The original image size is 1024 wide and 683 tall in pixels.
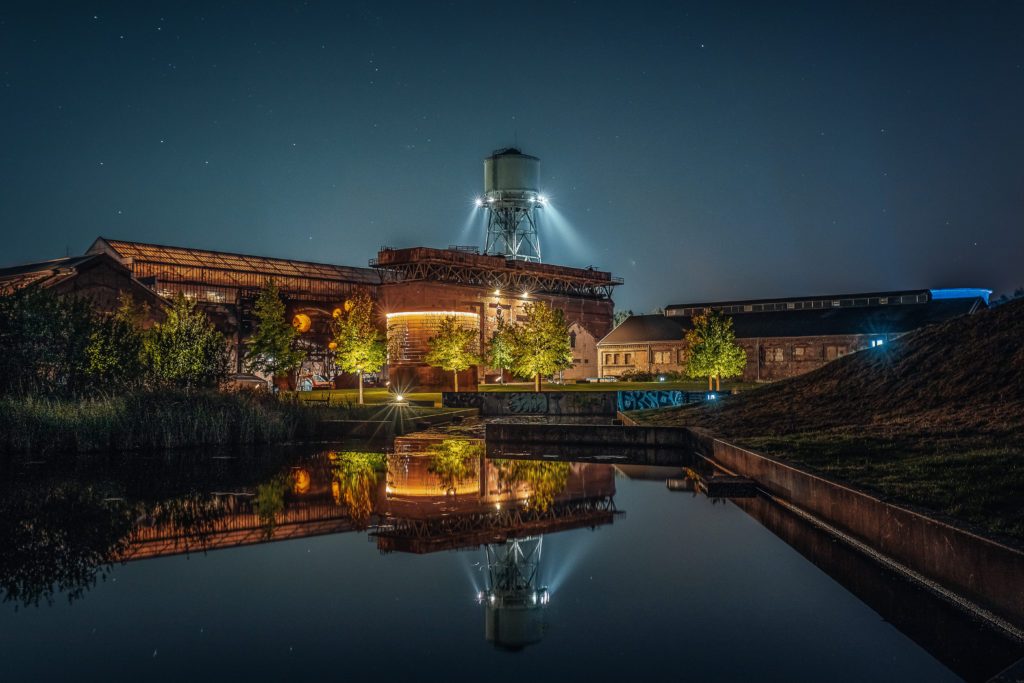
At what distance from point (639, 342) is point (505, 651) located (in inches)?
2465

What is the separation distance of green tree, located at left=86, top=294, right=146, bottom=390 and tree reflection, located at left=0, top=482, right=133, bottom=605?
34.5ft

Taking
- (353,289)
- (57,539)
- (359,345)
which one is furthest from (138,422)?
(353,289)

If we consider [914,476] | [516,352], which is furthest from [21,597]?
[516,352]

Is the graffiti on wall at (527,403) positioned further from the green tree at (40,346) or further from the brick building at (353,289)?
the green tree at (40,346)

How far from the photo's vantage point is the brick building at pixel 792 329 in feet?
192

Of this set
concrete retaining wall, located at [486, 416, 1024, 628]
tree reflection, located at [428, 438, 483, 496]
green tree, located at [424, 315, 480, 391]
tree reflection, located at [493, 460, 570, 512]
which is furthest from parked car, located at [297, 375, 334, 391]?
concrete retaining wall, located at [486, 416, 1024, 628]

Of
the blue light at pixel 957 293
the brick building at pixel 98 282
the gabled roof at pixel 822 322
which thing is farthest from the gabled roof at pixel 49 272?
the blue light at pixel 957 293

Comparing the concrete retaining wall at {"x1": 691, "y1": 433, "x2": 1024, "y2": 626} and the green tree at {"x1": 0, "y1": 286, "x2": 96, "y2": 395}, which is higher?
the green tree at {"x1": 0, "y1": 286, "x2": 96, "y2": 395}

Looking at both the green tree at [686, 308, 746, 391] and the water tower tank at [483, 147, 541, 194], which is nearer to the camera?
the green tree at [686, 308, 746, 391]

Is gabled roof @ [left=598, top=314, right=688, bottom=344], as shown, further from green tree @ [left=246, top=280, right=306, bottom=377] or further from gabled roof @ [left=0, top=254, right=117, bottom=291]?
gabled roof @ [left=0, top=254, right=117, bottom=291]

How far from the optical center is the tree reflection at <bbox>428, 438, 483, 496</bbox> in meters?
15.1

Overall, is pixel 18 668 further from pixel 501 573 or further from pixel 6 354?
pixel 6 354

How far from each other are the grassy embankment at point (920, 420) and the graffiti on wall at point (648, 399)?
32.9ft

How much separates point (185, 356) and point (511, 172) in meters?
46.3
